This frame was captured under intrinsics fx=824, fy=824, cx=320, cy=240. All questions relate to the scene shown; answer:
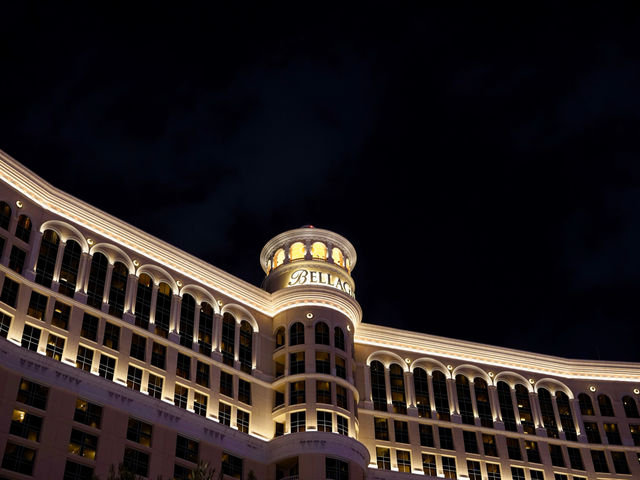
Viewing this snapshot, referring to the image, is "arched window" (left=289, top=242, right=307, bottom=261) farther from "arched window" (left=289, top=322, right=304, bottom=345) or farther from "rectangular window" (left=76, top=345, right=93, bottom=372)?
"rectangular window" (left=76, top=345, right=93, bottom=372)

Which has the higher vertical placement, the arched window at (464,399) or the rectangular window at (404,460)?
the arched window at (464,399)

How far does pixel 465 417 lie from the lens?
8100 cm

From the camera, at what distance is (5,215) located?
64.6 m

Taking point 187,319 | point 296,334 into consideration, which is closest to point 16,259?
point 187,319

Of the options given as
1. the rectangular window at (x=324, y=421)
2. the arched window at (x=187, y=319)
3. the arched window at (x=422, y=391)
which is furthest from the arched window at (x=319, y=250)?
the rectangular window at (x=324, y=421)

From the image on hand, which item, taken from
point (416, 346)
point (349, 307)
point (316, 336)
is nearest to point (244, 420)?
point (316, 336)

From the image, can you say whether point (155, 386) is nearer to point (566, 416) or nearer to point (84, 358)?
point (84, 358)

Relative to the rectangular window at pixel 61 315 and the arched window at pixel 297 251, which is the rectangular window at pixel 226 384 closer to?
the rectangular window at pixel 61 315

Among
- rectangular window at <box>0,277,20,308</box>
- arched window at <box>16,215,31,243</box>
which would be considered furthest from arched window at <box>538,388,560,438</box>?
arched window at <box>16,215,31,243</box>

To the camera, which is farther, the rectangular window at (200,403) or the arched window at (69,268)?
the rectangular window at (200,403)

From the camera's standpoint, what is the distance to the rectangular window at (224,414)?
226 ft

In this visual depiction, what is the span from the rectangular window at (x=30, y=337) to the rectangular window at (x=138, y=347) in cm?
791

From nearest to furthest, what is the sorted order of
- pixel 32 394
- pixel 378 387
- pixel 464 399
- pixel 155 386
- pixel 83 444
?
pixel 32 394, pixel 83 444, pixel 155 386, pixel 378 387, pixel 464 399

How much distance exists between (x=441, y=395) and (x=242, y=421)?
2208 cm
